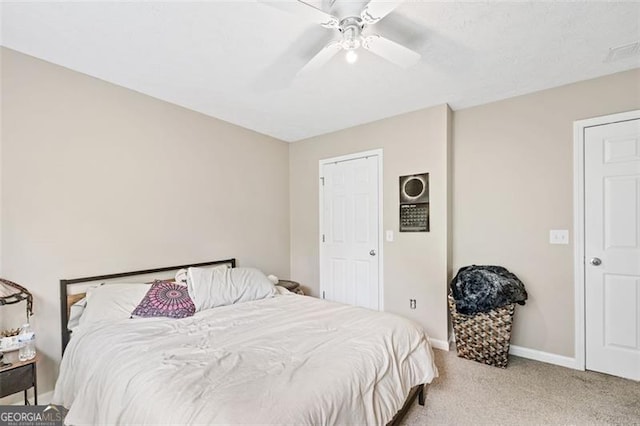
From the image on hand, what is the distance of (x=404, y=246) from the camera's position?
334 centimetres

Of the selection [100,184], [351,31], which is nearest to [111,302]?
[100,184]

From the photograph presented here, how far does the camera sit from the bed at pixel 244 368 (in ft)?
3.88

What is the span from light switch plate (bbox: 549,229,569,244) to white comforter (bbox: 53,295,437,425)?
1.72m

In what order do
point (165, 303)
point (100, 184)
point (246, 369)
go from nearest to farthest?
point (246, 369), point (165, 303), point (100, 184)

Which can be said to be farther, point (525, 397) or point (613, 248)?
point (613, 248)

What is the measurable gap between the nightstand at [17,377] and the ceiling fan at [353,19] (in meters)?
2.50

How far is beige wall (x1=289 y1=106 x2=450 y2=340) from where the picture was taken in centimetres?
309

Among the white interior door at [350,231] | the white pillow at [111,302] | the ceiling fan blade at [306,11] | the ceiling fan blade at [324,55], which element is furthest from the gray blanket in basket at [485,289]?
the white pillow at [111,302]

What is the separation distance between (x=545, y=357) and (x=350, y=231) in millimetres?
2281

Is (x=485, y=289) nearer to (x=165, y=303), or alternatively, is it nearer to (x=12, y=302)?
(x=165, y=303)

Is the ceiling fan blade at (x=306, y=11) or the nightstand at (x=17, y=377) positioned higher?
the ceiling fan blade at (x=306, y=11)

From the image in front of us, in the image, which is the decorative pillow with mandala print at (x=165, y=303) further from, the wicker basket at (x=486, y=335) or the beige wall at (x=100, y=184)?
the wicker basket at (x=486, y=335)

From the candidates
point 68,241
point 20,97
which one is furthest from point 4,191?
point 20,97

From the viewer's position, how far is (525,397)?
2215mm
